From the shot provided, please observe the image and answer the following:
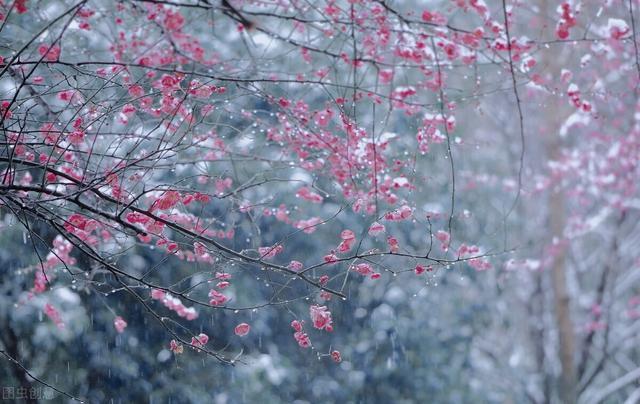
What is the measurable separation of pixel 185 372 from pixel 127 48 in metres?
3.43

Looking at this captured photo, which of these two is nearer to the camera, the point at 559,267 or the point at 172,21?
the point at 172,21

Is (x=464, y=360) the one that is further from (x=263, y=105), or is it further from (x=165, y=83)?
(x=165, y=83)

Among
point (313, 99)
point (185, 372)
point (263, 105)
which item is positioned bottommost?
point (185, 372)

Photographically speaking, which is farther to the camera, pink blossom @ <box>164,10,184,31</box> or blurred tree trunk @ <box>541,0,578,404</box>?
blurred tree trunk @ <box>541,0,578,404</box>

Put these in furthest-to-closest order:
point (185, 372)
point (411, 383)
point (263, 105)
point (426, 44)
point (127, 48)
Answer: point (411, 383), point (185, 372), point (263, 105), point (127, 48), point (426, 44)

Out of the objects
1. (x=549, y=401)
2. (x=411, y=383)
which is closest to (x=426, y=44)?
(x=411, y=383)

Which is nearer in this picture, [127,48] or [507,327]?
[127,48]

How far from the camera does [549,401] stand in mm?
8133

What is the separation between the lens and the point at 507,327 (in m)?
9.36

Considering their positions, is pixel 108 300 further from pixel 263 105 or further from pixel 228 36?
pixel 228 36

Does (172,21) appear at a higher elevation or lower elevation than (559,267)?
lower

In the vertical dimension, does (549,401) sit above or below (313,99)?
below

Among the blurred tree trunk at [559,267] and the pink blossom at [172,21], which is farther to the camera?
the blurred tree trunk at [559,267]

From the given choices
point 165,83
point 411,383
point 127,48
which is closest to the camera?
point 165,83
